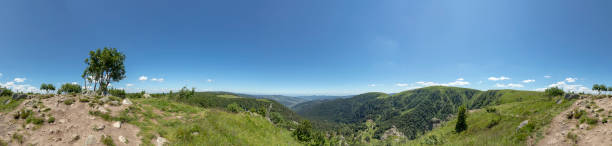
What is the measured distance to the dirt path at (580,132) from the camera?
42.0 feet

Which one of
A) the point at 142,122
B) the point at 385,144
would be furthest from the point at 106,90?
the point at 385,144

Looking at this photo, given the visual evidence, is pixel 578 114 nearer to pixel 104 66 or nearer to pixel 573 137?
pixel 573 137

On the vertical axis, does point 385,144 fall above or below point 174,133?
below

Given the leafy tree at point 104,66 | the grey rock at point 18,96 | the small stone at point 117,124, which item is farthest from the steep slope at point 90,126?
the leafy tree at point 104,66

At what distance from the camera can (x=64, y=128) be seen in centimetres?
898

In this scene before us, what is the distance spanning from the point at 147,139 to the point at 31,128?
5084mm

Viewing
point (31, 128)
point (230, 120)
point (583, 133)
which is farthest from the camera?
point (230, 120)

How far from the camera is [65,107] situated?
11.5 m

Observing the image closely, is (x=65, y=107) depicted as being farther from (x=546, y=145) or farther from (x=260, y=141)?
(x=546, y=145)

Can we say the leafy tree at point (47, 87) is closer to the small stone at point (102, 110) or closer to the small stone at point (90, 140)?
the small stone at point (102, 110)

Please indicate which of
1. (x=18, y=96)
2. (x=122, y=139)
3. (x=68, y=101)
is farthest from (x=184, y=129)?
(x=18, y=96)

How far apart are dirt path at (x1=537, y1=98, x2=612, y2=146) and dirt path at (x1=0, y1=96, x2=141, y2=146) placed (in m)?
31.1

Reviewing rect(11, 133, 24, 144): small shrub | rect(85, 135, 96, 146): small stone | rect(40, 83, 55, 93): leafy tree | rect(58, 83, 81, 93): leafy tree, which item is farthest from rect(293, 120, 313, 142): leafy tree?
rect(58, 83, 81, 93): leafy tree

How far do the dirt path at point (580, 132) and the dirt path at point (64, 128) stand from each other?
31.1 meters
